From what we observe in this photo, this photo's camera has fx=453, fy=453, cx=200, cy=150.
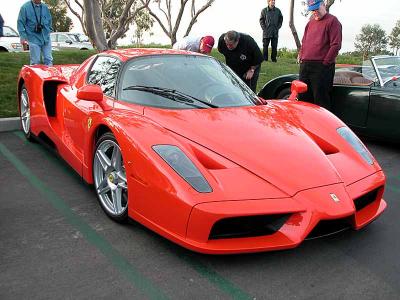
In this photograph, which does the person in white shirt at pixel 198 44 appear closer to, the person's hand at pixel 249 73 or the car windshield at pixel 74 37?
the person's hand at pixel 249 73

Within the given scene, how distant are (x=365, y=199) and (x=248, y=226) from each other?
909 mm

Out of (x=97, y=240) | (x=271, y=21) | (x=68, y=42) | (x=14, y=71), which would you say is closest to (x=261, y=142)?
(x=97, y=240)

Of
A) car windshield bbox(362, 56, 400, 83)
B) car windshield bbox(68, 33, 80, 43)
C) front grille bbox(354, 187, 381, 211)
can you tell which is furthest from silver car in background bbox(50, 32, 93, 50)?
front grille bbox(354, 187, 381, 211)

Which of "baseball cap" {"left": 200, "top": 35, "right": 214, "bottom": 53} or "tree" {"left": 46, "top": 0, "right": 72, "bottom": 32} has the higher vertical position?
"tree" {"left": 46, "top": 0, "right": 72, "bottom": 32}

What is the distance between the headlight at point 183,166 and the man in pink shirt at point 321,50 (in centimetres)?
348

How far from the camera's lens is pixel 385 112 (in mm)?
5195

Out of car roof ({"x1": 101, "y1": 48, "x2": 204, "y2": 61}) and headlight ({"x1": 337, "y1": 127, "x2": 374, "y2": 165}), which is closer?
headlight ({"x1": 337, "y1": 127, "x2": 374, "y2": 165})

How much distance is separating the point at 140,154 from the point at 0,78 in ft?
18.1

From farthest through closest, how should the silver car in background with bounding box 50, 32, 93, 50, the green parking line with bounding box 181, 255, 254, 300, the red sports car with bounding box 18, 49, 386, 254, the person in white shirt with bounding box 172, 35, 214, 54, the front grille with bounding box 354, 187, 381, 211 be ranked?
the silver car in background with bounding box 50, 32, 93, 50 → the person in white shirt with bounding box 172, 35, 214, 54 → the front grille with bounding box 354, 187, 381, 211 → the red sports car with bounding box 18, 49, 386, 254 → the green parking line with bounding box 181, 255, 254, 300

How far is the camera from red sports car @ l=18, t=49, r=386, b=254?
249 centimetres

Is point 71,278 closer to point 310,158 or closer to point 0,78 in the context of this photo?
point 310,158

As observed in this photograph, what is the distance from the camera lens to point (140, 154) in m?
2.75

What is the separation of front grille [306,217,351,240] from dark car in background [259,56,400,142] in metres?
2.85

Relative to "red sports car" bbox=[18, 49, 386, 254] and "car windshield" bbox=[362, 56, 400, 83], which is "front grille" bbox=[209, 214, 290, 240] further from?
"car windshield" bbox=[362, 56, 400, 83]
